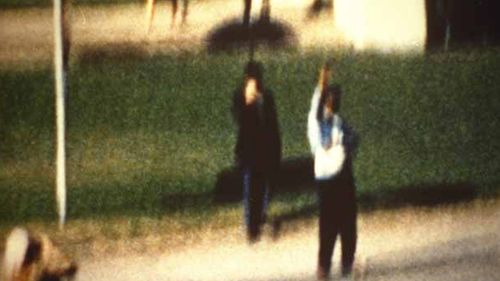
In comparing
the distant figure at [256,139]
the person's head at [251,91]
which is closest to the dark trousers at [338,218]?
the distant figure at [256,139]

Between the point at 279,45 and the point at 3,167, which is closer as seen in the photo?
the point at 3,167

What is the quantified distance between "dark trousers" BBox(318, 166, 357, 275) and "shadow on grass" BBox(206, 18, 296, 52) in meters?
0.54

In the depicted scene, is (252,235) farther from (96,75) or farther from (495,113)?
(495,113)

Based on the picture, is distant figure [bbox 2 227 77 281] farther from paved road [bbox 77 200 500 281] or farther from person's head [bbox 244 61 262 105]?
person's head [bbox 244 61 262 105]

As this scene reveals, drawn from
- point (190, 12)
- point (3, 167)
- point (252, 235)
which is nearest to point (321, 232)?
point (252, 235)

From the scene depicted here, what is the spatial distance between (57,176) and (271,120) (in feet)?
2.53

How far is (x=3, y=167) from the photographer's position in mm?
2520

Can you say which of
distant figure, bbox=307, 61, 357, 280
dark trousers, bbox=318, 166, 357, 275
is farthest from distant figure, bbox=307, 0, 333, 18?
dark trousers, bbox=318, 166, 357, 275

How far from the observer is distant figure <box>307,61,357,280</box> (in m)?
2.69

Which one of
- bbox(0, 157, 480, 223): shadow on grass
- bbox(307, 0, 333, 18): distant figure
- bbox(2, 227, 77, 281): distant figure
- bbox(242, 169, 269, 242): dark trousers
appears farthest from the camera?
bbox(307, 0, 333, 18): distant figure

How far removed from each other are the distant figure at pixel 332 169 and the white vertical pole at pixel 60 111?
0.86 meters

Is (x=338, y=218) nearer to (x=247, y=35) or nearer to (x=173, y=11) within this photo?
(x=247, y=35)

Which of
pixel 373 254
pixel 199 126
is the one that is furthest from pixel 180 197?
pixel 373 254

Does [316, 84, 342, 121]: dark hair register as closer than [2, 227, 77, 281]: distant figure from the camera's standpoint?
No
